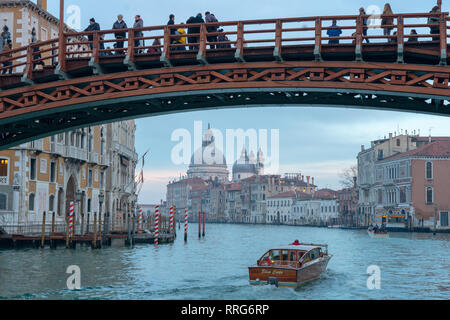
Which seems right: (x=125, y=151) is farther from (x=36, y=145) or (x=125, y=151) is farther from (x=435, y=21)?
(x=435, y=21)

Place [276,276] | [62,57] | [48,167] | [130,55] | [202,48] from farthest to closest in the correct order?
[48,167] → [276,276] → [62,57] → [130,55] → [202,48]

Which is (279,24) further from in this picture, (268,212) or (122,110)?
(268,212)

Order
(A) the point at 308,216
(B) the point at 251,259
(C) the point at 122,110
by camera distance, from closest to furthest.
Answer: (C) the point at 122,110 < (B) the point at 251,259 < (A) the point at 308,216

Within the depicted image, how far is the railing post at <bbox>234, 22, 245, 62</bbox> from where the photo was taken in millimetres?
17203

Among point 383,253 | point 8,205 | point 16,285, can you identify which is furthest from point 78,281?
point 383,253

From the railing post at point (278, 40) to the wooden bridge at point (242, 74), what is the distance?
25 millimetres

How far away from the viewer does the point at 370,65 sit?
16547 millimetres

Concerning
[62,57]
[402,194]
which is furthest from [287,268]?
[402,194]

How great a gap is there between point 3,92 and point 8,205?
65.1ft

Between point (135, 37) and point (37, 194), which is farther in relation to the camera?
point (37, 194)

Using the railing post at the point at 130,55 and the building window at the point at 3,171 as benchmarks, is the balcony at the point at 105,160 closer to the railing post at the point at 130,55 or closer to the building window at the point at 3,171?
the building window at the point at 3,171

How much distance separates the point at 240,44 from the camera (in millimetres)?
17359

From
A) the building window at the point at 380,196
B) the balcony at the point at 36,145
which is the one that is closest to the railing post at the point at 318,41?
the balcony at the point at 36,145

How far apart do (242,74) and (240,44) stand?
2.49ft
